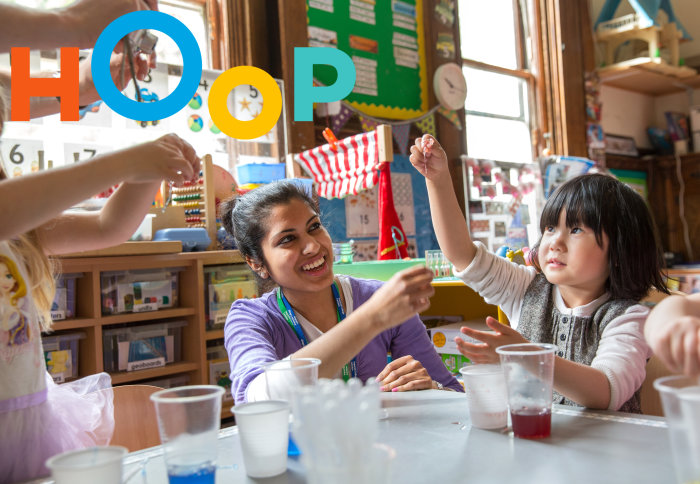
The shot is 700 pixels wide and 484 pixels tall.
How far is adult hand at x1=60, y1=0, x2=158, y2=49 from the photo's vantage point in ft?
3.23

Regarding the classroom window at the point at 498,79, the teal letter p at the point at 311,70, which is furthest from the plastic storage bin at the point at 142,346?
the classroom window at the point at 498,79

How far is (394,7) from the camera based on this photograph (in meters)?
4.18

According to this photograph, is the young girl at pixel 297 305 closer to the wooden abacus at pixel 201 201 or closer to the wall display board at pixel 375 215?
the wooden abacus at pixel 201 201

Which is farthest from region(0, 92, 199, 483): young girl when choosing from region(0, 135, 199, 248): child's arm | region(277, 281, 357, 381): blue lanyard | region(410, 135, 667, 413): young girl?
region(410, 135, 667, 413): young girl

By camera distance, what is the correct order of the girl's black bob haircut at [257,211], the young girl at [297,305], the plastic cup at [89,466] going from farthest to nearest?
the girl's black bob haircut at [257,211] < the young girl at [297,305] < the plastic cup at [89,466]

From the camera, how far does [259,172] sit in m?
3.04

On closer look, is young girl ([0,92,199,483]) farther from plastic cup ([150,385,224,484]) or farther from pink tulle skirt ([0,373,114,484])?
plastic cup ([150,385,224,484])

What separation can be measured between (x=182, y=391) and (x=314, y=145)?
9.51 ft

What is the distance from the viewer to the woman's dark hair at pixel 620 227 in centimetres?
139

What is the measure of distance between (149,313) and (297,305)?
3.87 feet

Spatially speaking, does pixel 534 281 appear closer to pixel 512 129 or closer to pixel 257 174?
pixel 257 174

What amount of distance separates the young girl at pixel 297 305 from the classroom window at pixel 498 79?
332 cm

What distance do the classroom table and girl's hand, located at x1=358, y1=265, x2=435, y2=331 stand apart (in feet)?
0.60

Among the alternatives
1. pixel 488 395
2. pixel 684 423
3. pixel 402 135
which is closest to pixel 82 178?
pixel 488 395
